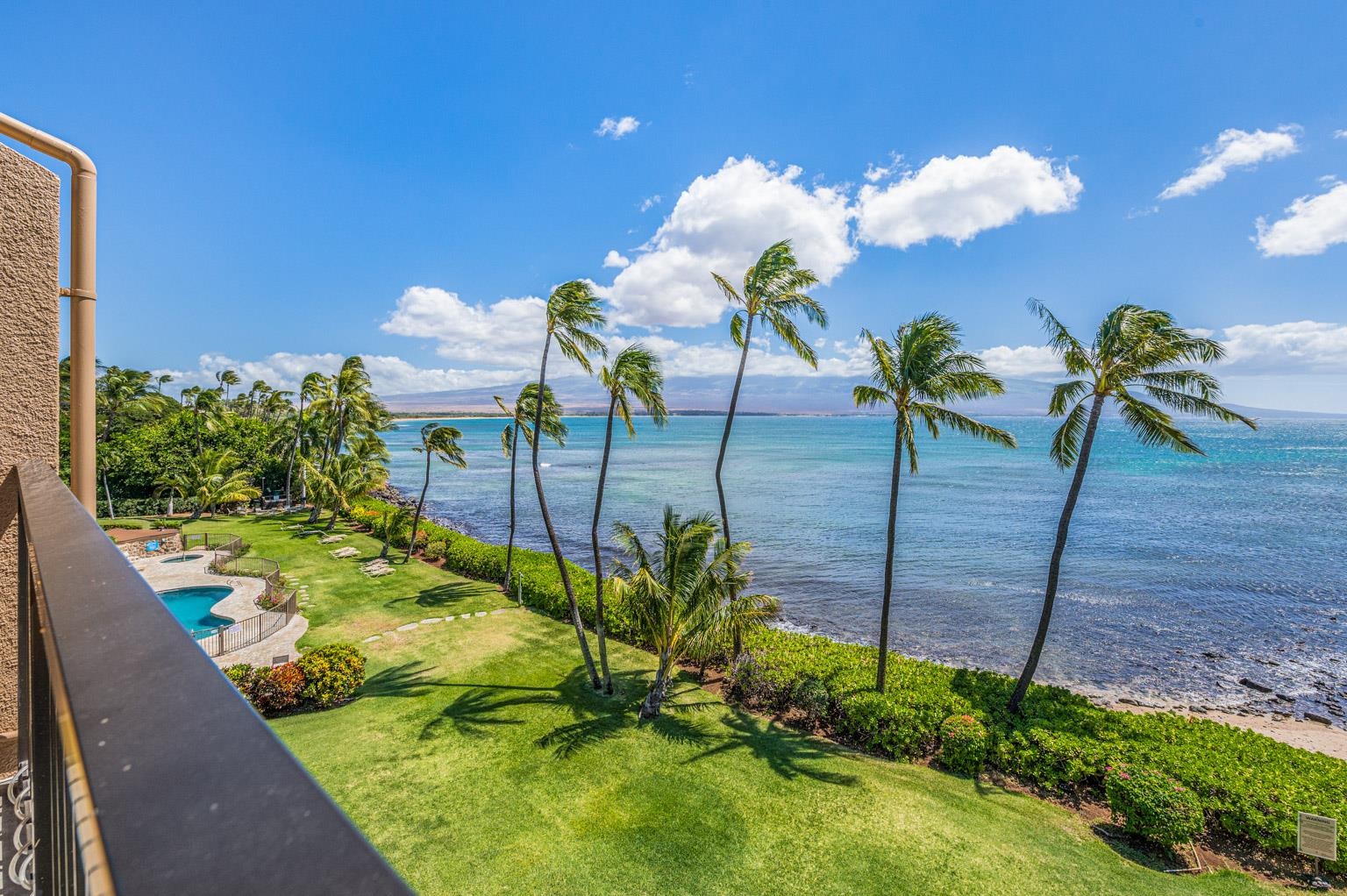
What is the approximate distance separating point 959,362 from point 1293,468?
112 meters

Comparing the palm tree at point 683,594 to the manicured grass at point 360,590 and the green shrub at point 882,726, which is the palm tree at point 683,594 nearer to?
the green shrub at point 882,726

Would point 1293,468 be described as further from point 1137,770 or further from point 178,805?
point 178,805

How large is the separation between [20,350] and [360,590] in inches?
765

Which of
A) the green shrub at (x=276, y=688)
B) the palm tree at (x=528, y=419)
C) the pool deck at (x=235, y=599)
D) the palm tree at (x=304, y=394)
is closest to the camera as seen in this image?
the green shrub at (x=276, y=688)

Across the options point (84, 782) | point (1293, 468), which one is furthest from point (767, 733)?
point (1293, 468)

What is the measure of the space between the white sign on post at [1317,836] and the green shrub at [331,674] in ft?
55.1

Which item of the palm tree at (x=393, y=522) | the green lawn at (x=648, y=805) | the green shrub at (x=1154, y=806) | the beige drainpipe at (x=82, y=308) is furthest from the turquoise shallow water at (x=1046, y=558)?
the beige drainpipe at (x=82, y=308)

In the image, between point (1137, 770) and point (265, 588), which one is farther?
point (265, 588)

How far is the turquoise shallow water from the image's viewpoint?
65.0ft

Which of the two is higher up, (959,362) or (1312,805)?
(959,362)

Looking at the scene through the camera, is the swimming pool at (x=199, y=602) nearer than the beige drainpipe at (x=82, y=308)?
No

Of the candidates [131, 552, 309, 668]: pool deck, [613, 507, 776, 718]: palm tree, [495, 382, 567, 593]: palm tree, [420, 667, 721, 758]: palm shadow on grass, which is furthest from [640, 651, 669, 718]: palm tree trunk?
[131, 552, 309, 668]: pool deck

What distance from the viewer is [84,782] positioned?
590mm

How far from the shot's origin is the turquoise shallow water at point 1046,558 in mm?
19797
